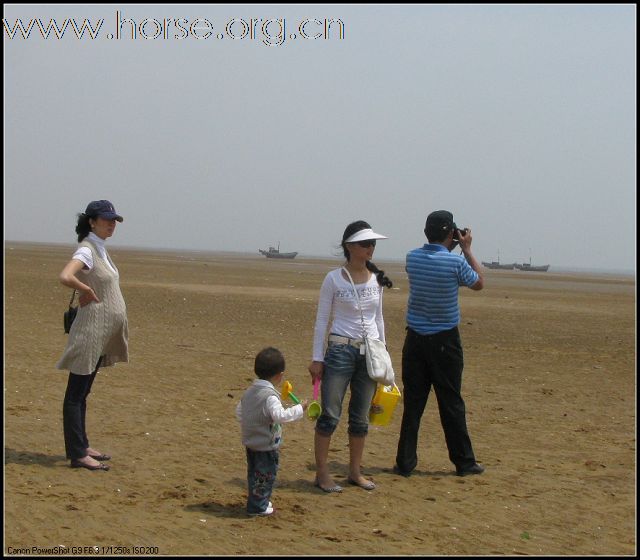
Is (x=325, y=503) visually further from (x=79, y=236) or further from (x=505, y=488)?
(x=79, y=236)

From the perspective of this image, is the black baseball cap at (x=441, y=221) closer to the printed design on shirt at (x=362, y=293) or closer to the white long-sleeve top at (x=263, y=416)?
the printed design on shirt at (x=362, y=293)

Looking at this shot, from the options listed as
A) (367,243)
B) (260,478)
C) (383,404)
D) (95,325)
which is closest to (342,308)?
(367,243)

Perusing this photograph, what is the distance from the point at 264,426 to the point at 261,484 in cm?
37

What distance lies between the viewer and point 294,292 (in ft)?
102

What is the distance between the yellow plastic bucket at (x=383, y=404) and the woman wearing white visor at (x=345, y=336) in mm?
194

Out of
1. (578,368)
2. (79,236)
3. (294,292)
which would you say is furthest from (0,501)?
(294,292)

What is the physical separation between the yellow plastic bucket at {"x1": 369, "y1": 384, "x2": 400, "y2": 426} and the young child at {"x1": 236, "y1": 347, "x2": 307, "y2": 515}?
3.26 feet

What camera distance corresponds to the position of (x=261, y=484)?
5535 mm

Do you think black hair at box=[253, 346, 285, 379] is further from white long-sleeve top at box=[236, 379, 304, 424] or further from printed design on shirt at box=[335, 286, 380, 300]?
printed design on shirt at box=[335, 286, 380, 300]

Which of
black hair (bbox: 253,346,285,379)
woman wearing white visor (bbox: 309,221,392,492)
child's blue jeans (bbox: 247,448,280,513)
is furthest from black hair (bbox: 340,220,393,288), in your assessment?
child's blue jeans (bbox: 247,448,280,513)

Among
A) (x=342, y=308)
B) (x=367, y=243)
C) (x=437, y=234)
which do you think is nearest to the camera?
(x=367, y=243)

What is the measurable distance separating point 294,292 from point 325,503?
2505 centimetres

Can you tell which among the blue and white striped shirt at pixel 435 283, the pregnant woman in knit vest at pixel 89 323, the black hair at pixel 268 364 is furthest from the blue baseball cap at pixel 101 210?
the blue and white striped shirt at pixel 435 283

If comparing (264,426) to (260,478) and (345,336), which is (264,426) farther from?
(345,336)
